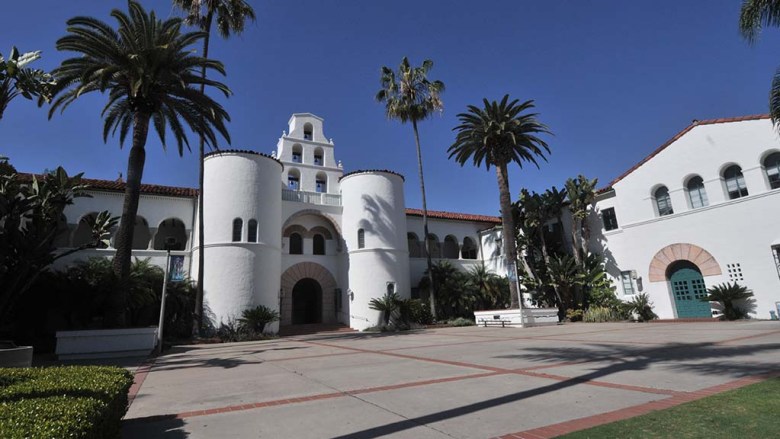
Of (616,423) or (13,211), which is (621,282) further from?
(13,211)

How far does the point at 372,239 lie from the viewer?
88.4 feet

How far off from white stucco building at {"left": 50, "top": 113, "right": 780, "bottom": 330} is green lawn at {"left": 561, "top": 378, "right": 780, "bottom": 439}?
19.3m

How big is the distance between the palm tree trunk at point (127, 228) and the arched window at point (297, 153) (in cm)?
1331

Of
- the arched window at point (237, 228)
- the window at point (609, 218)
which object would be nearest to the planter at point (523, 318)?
the window at point (609, 218)

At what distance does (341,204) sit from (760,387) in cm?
2456

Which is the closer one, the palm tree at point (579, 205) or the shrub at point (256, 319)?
the shrub at point (256, 319)

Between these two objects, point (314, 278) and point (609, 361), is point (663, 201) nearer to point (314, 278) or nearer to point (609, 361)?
point (609, 361)

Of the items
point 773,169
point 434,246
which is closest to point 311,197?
point 434,246

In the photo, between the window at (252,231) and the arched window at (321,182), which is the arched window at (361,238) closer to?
the arched window at (321,182)

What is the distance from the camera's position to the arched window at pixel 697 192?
21841 mm

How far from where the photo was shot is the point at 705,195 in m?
21.7

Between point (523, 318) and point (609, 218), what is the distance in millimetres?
9282

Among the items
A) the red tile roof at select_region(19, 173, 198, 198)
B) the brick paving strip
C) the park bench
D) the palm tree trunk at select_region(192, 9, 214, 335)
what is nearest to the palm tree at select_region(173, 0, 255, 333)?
the palm tree trunk at select_region(192, 9, 214, 335)

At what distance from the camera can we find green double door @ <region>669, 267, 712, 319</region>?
21.4 m
